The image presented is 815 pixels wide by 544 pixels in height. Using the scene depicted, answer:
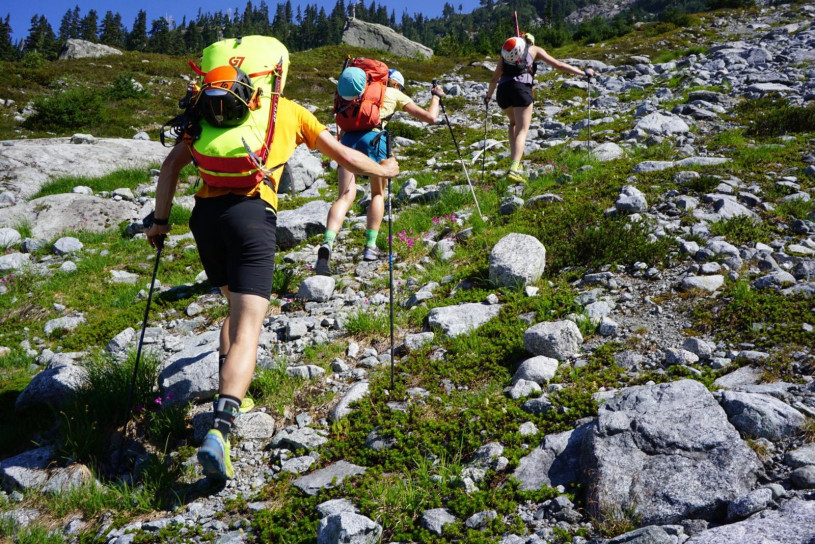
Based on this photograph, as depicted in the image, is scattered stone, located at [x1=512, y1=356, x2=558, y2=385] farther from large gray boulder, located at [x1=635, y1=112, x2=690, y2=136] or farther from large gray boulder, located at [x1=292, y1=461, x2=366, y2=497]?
large gray boulder, located at [x1=635, y1=112, x2=690, y2=136]

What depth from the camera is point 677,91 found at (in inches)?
677

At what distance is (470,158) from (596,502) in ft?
36.6

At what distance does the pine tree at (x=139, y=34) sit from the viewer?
330 feet

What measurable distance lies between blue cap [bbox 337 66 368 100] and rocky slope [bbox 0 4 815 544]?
7.67 feet

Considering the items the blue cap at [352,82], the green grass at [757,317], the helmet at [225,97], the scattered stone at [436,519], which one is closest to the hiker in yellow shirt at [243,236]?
the helmet at [225,97]

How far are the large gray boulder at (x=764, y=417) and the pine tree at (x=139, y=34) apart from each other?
119 meters

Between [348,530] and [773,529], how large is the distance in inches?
81.4

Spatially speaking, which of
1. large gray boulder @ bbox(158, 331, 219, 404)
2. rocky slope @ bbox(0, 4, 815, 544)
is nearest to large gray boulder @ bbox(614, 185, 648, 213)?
rocky slope @ bbox(0, 4, 815, 544)

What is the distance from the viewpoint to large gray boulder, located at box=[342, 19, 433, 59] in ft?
210

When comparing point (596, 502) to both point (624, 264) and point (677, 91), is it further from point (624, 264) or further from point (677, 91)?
point (677, 91)

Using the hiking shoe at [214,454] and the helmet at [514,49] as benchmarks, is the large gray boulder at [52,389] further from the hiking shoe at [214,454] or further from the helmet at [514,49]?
the helmet at [514,49]

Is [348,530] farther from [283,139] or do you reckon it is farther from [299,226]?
[299,226]

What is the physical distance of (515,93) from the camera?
29.6ft

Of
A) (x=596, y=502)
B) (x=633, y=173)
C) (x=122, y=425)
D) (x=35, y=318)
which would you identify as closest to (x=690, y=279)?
(x=596, y=502)
